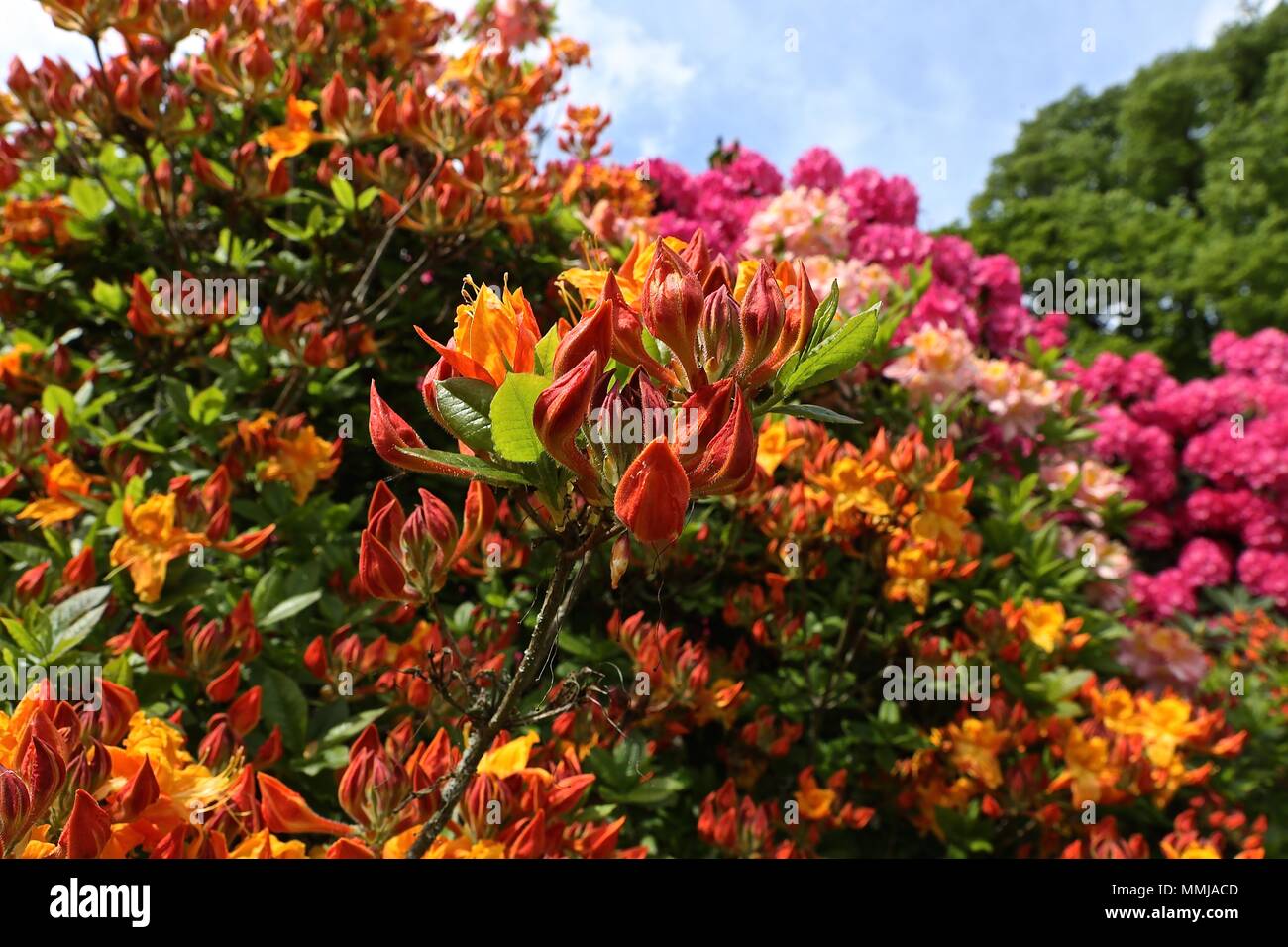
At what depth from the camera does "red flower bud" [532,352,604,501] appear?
51cm

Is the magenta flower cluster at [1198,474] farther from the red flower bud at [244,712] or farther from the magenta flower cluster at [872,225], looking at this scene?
the red flower bud at [244,712]

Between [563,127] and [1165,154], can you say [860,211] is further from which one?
[1165,154]

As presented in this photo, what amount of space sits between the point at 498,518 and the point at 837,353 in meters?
1.23

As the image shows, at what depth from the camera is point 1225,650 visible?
3510 millimetres

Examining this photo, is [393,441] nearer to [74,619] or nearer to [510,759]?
[510,759]

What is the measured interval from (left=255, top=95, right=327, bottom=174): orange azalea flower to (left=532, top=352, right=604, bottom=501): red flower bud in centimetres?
165

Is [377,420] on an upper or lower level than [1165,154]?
lower

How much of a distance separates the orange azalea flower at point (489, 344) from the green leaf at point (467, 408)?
23 millimetres

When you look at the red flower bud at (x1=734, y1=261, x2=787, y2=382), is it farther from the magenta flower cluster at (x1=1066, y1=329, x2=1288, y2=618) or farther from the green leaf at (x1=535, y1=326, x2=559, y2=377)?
the magenta flower cluster at (x1=1066, y1=329, x2=1288, y2=618)

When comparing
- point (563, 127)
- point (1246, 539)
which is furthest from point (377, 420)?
point (1246, 539)
